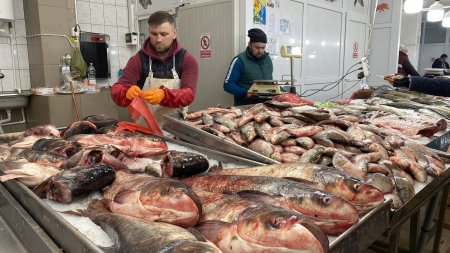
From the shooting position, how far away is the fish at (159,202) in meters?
1.03

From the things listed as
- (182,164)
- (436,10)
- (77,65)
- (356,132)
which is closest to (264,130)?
(356,132)

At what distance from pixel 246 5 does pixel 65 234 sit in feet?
14.3

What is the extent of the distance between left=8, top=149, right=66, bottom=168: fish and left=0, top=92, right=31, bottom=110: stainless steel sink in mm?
3821

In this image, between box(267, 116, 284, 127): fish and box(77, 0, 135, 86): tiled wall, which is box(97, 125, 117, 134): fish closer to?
box(267, 116, 284, 127): fish

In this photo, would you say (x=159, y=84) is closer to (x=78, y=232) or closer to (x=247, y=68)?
(x=247, y=68)

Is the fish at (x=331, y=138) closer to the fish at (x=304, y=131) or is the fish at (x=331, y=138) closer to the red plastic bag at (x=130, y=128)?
the fish at (x=304, y=131)

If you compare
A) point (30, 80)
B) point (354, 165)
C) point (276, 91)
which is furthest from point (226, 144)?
point (30, 80)

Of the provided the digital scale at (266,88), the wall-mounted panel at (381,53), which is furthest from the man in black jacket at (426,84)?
the wall-mounted panel at (381,53)

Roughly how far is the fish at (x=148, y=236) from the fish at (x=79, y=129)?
1.21m

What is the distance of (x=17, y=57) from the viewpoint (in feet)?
18.1

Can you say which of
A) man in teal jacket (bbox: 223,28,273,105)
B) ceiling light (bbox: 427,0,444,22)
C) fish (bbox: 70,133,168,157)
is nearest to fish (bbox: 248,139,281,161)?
fish (bbox: 70,133,168,157)

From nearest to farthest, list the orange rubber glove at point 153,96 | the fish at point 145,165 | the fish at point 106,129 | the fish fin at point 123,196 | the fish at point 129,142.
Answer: the fish fin at point 123,196 → the fish at point 145,165 → the fish at point 129,142 → the fish at point 106,129 → the orange rubber glove at point 153,96

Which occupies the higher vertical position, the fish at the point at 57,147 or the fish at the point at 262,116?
the fish at the point at 262,116

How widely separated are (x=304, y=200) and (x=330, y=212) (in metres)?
0.09
